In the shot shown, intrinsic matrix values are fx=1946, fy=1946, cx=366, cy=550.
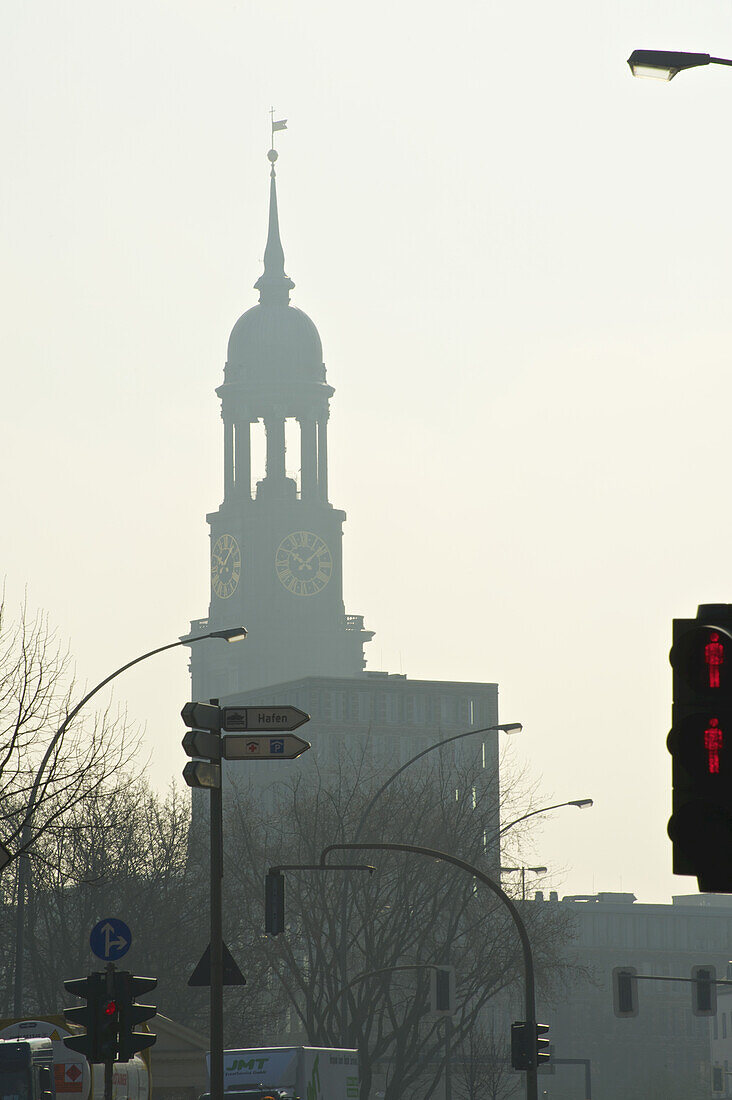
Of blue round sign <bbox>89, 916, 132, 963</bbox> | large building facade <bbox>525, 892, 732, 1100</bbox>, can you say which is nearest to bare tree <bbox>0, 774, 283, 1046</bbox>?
blue round sign <bbox>89, 916, 132, 963</bbox>

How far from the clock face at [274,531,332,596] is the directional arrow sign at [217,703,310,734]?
176m

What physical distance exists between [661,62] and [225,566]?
181m

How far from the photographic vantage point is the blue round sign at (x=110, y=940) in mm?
19266

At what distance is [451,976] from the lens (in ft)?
122

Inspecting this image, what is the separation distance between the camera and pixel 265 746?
1641 cm

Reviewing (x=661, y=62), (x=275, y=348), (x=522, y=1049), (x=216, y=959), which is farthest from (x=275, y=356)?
(x=661, y=62)

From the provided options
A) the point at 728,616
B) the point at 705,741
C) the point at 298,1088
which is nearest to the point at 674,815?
the point at 705,741

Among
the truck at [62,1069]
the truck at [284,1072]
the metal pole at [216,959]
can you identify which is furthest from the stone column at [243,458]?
the metal pole at [216,959]

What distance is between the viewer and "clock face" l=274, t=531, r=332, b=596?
192625mm

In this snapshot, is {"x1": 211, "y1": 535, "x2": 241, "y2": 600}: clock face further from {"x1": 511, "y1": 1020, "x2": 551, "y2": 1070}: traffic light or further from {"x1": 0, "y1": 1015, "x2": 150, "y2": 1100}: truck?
{"x1": 0, "y1": 1015, "x2": 150, "y2": 1100}: truck

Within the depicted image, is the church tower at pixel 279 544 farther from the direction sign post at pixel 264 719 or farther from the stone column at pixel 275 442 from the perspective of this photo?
the direction sign post at pixel 264 719

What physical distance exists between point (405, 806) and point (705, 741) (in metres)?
41.8

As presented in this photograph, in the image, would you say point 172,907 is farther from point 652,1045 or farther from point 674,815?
point 652,1045

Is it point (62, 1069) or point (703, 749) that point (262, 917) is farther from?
point (703, 749)
